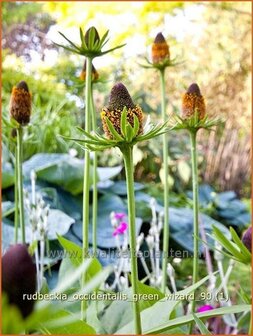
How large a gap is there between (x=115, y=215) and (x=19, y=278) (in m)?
0.77

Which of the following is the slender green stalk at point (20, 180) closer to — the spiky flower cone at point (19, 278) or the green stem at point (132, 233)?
the green stem at point (132, 233)

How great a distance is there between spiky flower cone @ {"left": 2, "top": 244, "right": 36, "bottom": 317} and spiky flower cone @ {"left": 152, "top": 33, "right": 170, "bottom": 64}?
1.42 ft

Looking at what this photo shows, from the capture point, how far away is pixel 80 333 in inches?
Result: 15.5

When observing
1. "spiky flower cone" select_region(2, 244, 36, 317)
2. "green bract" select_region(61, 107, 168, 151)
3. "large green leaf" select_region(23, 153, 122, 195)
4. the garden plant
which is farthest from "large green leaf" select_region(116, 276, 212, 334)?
"large green leaf" select_region(23, 153, 122, 195)

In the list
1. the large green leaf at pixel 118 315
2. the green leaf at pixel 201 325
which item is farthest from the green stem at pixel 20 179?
the green leaf at pixel 201 325

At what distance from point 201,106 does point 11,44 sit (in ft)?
15.9

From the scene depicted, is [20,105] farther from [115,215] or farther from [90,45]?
[115,215]

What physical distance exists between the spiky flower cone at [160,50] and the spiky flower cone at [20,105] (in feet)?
0.47

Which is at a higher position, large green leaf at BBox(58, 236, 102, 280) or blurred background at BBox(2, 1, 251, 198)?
blurred background at BBox(2, 1, 251, 198)

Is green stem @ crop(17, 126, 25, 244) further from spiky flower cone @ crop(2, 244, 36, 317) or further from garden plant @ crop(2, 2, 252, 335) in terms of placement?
spiky flower cone @ crop(2, 244, 36, 317)

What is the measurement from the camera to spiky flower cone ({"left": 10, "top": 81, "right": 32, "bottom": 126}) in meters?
0.56

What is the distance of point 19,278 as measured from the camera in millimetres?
195

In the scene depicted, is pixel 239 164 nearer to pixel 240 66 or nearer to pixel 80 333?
pixel 240 66

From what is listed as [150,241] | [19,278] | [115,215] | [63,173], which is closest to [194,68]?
[63,173]
